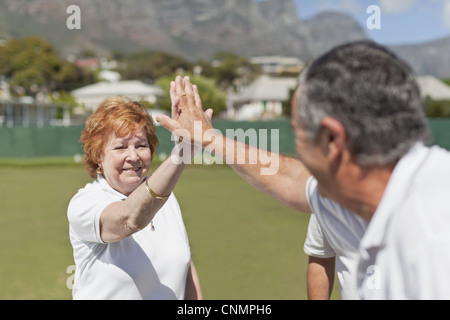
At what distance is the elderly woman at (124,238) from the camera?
2559 mm

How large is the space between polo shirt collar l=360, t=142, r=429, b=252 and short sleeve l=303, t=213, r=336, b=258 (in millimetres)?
1183

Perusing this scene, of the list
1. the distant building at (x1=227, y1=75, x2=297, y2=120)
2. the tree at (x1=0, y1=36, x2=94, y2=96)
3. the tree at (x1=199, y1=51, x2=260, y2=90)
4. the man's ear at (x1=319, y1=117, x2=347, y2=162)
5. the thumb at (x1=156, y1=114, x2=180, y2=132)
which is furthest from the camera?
the tree at (x1=199, y1=51, x2=260, y2=90)

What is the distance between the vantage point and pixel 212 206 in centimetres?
1402

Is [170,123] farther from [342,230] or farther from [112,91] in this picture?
[112,91]

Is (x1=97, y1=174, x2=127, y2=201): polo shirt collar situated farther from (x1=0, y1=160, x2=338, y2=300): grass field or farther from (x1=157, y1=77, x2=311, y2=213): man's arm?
(x1=0, y1=160, x2=338, y2=300): grass field

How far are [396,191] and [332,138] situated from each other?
20cm

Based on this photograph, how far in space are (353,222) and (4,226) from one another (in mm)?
10836

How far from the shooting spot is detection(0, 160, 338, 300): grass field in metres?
7.16

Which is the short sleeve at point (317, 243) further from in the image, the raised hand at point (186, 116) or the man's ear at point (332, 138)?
the man's ear at point (332, 138)

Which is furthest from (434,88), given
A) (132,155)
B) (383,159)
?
(383,159)

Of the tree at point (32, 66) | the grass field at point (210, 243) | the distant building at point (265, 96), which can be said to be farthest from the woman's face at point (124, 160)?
the distant building at point (265, 96)

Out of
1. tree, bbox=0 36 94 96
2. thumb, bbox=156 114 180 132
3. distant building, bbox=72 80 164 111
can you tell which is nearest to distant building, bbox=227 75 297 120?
distant building, bbox=72 80 164 111

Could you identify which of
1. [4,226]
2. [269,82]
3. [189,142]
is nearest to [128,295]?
[189,142]

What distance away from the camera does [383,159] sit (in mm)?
1438
